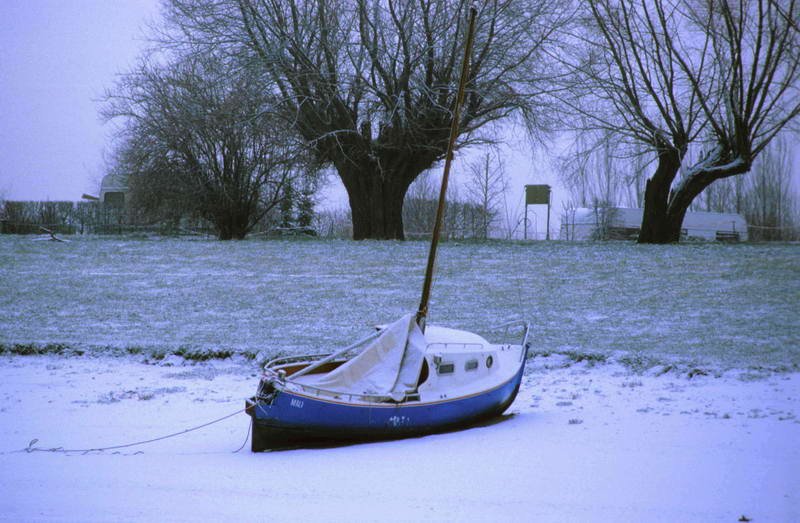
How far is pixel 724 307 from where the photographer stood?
1598 centimetres

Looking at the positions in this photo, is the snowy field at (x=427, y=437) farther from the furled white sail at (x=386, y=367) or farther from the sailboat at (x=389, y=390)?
the furled white sail at (x=386, y=367)

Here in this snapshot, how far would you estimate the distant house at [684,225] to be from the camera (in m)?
37.4

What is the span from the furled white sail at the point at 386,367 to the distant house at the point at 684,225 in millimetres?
29442

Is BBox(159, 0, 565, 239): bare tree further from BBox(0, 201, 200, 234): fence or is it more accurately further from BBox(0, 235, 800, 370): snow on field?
BBox(0, 201, 200, 234): fence

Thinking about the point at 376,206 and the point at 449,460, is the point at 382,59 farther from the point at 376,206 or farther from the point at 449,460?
the point at 449,460

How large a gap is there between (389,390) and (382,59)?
17796 millimetres

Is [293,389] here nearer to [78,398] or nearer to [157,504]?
[157,504]

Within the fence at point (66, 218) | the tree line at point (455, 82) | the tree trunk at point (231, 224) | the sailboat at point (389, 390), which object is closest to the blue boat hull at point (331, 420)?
the sailboat at point (389, 390)

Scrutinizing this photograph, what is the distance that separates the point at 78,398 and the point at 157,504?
214 inches

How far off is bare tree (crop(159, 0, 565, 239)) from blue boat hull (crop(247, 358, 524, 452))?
639 inches

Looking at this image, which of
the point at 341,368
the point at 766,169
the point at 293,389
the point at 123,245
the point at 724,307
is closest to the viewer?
the point at 293,389

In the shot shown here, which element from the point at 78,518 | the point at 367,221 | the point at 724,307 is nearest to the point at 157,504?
the point at 78,518

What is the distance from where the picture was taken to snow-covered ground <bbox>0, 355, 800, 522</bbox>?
6406 mm

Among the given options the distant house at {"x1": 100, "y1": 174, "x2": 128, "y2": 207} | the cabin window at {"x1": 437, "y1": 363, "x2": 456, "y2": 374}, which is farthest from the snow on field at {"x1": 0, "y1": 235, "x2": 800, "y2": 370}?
the distant house at {"x1": 100, "y1": 174, "x2": 128, "y2": 207}
